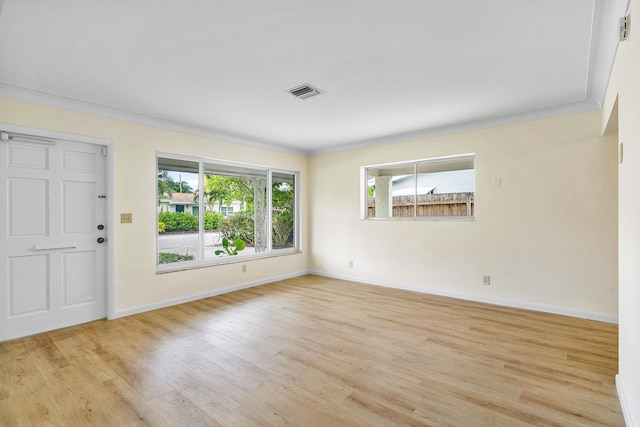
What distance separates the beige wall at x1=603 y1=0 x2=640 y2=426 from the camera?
161cm

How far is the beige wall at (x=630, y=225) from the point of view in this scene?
5.27 ft

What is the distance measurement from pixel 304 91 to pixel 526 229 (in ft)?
10.6

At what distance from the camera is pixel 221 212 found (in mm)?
5008

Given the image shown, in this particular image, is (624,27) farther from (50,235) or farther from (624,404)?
(50,235)

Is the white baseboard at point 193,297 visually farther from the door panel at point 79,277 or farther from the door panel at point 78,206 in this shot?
the door panel at point 78,206

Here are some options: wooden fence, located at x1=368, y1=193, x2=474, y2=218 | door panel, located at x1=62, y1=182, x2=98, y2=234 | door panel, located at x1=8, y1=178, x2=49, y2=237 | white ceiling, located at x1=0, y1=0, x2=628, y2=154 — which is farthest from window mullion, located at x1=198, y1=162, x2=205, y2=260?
wooden fence, located at x1=368, y1=193, x2=474, y2=218

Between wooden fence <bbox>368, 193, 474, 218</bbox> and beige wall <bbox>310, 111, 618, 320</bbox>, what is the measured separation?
190mm

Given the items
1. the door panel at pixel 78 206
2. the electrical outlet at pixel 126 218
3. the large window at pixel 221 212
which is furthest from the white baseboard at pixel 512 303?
the door panel at pixel 78 206

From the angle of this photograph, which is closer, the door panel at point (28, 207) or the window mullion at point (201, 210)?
the door panel at point (28, 207)

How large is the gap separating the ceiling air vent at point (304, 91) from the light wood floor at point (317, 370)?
8.24ft

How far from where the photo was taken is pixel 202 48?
7.81 feet

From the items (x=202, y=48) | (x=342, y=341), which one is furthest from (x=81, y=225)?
(x=342, y=341)

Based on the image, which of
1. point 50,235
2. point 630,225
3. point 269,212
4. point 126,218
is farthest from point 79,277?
point 630,225

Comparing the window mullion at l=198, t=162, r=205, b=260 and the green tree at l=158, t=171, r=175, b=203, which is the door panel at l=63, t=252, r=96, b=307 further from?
the window mullion at l=198, t=162, r=205, b=260
